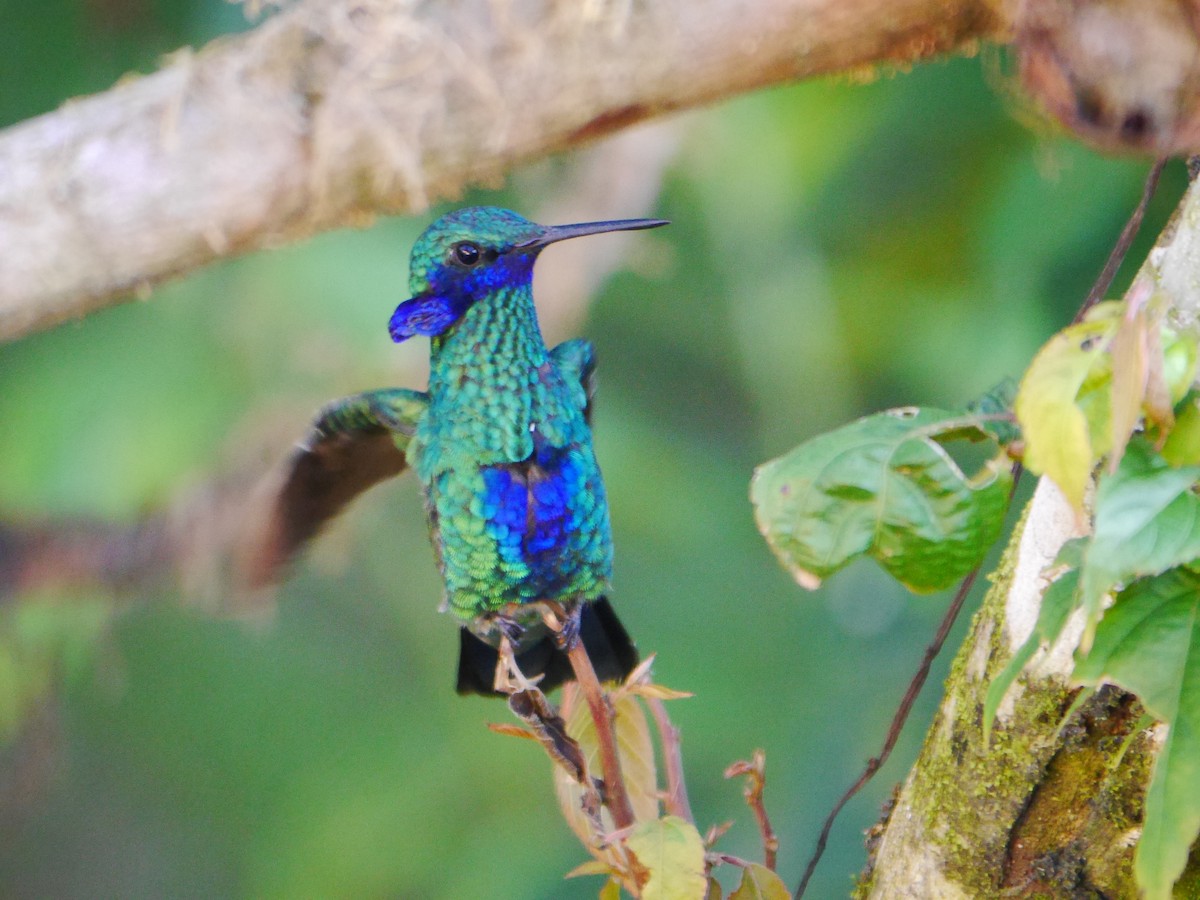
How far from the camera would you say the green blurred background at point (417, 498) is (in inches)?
82.2

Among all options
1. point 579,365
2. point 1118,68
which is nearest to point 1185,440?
point 1118,68

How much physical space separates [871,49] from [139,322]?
1.60 metres

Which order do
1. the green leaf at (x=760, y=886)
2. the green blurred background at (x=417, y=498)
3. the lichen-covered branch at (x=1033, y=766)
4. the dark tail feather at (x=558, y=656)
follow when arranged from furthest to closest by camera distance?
the green blurred background at (x=417, y=498), the dark tail feather at (x=558, y=656), the green leaf at (x=760, y=886), the lichen-covered branch at (x=1033, y=766)

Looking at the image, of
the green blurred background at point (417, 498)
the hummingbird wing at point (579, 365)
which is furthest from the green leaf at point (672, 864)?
the green blurred background at point (417, 498)

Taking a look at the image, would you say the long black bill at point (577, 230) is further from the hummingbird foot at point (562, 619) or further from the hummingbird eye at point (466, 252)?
the hummingbird foot at point (562, 619)

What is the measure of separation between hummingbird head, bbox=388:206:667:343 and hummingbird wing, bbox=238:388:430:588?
91 mm

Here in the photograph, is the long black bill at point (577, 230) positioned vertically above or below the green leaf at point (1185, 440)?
above

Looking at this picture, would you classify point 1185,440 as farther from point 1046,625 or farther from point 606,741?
point 606,741

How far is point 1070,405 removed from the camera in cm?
63

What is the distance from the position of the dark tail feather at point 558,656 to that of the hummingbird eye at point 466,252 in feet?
1.26

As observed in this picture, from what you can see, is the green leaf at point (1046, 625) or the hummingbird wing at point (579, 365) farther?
the hummingbird wing at point (579, 365)

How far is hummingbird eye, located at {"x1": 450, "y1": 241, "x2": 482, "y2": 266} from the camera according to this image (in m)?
1.08

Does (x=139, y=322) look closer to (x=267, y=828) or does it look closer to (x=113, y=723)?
(x=113, y=723)

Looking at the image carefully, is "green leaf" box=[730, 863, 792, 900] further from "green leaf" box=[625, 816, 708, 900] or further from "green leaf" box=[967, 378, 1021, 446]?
"green leaf" box=[967, 378, 1021, 446]
